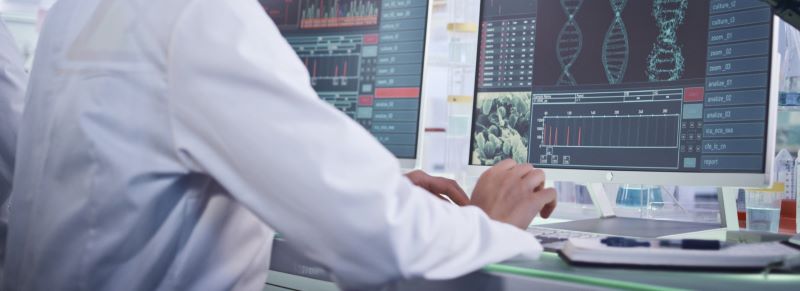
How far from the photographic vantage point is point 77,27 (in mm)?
903

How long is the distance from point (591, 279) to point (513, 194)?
0.96 ft

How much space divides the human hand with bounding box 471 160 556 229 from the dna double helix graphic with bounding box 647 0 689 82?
0.39 meters

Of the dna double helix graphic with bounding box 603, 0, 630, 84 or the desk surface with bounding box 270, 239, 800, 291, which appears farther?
the dna double helix graphic with bounding box 603, 0, 630, 84

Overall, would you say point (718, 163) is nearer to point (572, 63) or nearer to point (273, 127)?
point (572, 63)

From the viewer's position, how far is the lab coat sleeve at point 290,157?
711mm

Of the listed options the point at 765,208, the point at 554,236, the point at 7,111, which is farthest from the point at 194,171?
the point at 765,208

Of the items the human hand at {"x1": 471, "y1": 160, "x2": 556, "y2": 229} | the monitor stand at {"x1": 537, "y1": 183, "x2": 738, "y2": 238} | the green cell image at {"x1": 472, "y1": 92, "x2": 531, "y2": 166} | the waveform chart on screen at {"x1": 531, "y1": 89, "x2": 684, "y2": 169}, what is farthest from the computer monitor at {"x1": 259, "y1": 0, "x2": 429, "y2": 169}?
the human hand at {"x1": 471, "y1": 160, "x2": 556, "y2": 229}

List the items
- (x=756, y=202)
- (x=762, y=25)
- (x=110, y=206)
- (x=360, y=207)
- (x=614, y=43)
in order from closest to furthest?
(x=360, y=207), (x=110, y=206), (x=762, y=25), (x=614, y=43), (x=756, y=202)

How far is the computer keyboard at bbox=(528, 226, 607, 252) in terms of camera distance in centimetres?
96

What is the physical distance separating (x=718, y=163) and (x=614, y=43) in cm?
30

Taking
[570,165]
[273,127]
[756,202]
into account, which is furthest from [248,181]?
[756,202]

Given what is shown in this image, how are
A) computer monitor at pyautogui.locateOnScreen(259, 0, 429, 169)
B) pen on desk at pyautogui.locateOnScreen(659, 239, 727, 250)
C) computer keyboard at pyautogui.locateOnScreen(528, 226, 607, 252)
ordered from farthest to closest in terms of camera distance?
computer monitor at pyautogui.locateOnScreen(259, 0, 429, 169)
computer keyboard at pyautogui.locateOnScreen(528, 226, 607, 252)
pen on desk at pyautogui.locateOnScreen(659, 239, 727, 250)

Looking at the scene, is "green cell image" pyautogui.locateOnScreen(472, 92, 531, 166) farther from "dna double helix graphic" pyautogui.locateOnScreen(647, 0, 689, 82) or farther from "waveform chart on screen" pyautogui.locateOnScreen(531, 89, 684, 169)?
"dna double helix graphic" pyautogui.locateOnScreen(647, 0, 689, 82)

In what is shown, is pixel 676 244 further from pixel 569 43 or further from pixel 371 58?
pixel 371 58
